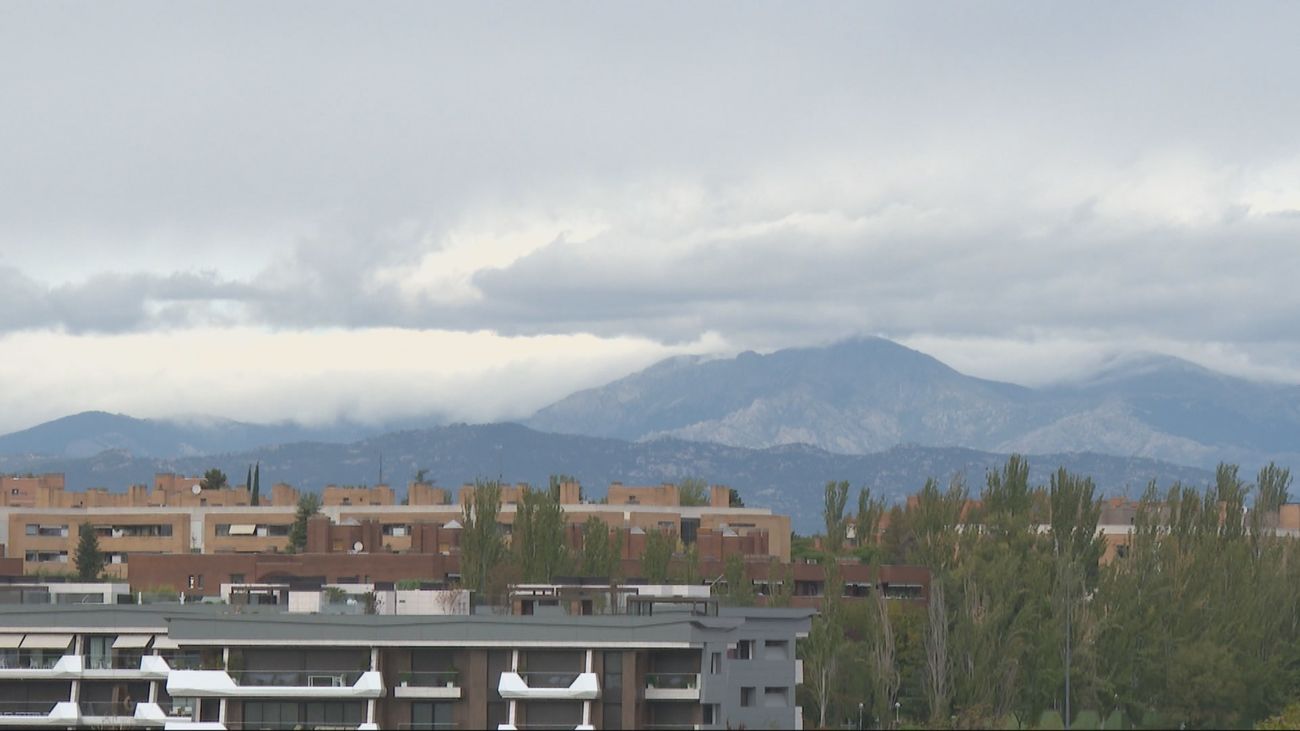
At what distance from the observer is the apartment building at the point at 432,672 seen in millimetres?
84312

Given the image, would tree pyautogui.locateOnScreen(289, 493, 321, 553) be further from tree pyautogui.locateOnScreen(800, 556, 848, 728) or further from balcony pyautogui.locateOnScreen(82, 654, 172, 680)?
balcony pyautogui.locateOnScreen(82, 654, 172, 680)

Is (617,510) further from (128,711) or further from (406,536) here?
(128,711)

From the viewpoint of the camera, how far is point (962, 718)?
99.8 meters

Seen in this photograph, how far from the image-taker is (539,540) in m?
130

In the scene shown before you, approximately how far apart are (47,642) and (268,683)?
10926 mm

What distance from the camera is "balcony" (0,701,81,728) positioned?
295 ft

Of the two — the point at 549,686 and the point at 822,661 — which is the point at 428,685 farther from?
the point at 822,661

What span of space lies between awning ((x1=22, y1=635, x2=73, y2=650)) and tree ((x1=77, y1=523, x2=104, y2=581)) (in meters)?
77.2

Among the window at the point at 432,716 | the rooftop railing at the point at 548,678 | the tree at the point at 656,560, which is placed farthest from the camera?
the tree at the point at 656,560

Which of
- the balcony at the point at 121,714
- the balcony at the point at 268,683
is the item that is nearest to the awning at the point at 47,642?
the balcony at the point at 121,714

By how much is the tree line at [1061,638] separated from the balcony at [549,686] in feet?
61.7

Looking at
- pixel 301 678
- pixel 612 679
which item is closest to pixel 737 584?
pixel 612 679

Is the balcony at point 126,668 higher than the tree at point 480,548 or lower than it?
lower

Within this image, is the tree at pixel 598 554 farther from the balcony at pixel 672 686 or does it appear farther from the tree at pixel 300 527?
the tree at pixel 300 527
